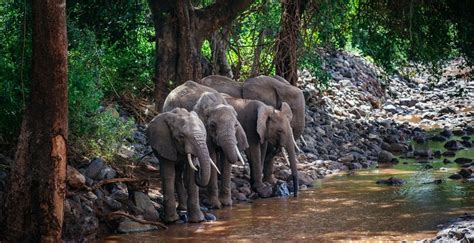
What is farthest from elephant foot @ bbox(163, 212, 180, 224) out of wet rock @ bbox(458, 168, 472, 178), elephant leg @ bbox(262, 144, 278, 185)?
wet rock @ bbox(458, 168, 472, 178)

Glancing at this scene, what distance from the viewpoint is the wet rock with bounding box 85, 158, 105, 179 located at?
12.9m

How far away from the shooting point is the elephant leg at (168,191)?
12.9 m

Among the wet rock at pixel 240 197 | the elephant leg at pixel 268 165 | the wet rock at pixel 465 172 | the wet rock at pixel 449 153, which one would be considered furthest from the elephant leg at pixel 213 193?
the wet rock at pixel 449 153

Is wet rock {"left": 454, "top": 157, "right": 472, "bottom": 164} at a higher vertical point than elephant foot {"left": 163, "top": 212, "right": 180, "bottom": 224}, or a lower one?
higher

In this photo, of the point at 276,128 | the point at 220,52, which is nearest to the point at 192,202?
the point at 276,128

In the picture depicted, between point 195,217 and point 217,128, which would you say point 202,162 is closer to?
point 195,217

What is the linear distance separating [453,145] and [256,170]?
8844 mm

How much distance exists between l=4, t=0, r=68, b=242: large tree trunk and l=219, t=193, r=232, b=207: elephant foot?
4723mm

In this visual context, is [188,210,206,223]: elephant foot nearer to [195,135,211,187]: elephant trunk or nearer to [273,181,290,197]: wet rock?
[195,135,211,187]: elephant trunk

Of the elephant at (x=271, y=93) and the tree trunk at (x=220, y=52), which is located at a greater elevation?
the tree trunk at (x=220, y=52)

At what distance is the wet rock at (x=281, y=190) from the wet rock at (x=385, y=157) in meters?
5.29

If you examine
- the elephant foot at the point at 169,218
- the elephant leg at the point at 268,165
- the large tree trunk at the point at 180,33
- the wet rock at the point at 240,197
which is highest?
the large tree trunk at the point at 180,33

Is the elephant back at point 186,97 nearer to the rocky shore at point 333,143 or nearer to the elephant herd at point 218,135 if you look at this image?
the elephant herd at point 218,135

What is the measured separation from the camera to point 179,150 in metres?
12.9
